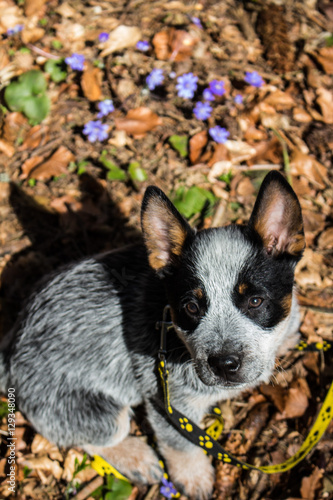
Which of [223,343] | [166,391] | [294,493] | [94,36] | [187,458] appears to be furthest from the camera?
[94,36]

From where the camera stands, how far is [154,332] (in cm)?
291

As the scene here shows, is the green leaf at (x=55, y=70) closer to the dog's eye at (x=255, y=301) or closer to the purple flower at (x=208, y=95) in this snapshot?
the purple flower at (x=208, y=95)

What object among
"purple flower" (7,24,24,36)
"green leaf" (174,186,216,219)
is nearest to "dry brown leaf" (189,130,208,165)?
"green leaf" (174,186,216,219)

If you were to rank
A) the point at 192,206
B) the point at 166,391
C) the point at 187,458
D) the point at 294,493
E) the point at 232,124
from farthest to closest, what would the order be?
the point at 232,124 < the point at 192,206 < the point at 187,458 < the point at 294,493 < the point at 166,391

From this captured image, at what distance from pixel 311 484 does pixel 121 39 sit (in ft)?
15.1

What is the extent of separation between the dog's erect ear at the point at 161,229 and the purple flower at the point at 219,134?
1.88 meters

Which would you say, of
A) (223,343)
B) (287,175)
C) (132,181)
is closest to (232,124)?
(287,175)

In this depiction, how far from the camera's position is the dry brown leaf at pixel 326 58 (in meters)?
4.65

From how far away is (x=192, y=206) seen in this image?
158 inches

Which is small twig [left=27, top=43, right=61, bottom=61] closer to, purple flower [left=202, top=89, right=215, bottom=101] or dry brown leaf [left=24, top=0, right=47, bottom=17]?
dry brown leaf [left=24, top=0, right=47, bottom=17]

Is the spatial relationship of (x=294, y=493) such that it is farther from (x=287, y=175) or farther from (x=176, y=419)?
(x=287, y=175)

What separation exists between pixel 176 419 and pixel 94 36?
421cm

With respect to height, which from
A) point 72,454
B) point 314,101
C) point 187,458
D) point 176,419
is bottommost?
point 72,454

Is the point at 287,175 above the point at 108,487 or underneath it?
above
